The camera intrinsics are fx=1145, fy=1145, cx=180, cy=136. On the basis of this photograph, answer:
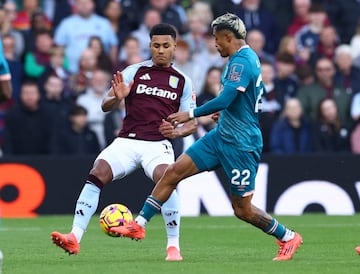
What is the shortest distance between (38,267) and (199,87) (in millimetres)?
Result: 9157

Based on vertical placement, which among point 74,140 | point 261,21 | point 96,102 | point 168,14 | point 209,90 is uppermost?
point 168,14

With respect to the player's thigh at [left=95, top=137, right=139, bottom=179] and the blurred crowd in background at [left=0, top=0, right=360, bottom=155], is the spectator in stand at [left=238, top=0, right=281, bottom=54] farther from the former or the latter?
the player's thigh at [left=95, top=137, right=139, bottom=179]

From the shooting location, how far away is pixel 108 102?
456 inches

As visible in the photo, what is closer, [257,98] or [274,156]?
[257,98]

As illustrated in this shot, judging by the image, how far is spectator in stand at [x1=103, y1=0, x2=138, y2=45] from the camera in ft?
67.6

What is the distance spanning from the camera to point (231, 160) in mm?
11016

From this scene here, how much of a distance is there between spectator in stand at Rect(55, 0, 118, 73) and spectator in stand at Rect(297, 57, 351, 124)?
3.46 m

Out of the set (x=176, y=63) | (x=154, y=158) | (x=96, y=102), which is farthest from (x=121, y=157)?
(x=176, y=63)

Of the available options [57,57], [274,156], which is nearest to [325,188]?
[274,156]

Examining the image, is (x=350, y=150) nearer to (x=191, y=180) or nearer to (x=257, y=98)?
(x=191, y=180)

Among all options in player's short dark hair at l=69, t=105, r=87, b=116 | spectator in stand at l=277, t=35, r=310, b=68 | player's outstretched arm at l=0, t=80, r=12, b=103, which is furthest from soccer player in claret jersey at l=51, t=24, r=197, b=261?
spectator in stand at l=277, t=35, r=310, b=68

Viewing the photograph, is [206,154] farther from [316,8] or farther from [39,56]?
[316,8]

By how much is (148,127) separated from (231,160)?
1167 mm

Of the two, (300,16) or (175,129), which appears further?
(300,16)
